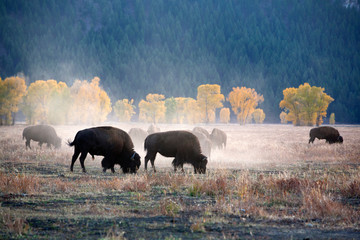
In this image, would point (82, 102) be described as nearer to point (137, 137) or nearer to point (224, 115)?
point (137, 137)

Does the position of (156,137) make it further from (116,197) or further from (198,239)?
(198,239)

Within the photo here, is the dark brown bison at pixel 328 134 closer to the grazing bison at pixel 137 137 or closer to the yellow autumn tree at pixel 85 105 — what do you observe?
the grazing bison at pixel 137 137

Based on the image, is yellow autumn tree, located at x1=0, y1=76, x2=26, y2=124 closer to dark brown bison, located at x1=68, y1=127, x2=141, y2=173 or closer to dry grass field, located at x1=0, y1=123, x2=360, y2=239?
dark brown bison, located at x1=68, y1=127, x2=141, y2=173

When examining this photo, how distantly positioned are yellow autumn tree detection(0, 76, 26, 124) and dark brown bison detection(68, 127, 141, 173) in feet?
205

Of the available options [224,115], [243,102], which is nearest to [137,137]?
[243,102]

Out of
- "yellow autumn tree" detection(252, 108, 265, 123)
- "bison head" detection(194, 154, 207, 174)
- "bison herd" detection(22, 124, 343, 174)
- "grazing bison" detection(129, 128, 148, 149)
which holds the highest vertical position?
"yellow autumn tree" detection(252, 108, 265, 123)

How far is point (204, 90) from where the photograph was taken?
3610 inches

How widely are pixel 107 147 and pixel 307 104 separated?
83899mm

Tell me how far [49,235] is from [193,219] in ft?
8.28

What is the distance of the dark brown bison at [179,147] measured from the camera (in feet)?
47.0

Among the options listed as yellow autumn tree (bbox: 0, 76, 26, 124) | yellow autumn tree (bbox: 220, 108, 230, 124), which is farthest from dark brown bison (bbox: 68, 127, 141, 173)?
yellow autumn tree (bbox: 220, 108, 230, 124)

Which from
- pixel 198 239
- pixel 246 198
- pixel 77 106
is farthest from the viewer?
pixel 77 106

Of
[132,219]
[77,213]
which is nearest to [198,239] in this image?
[132,219]

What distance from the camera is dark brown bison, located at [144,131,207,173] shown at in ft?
47.0
